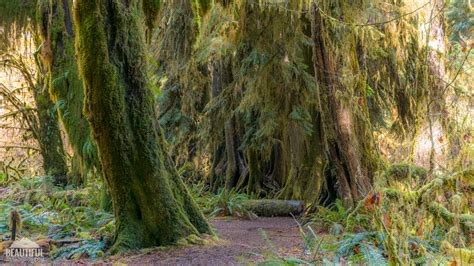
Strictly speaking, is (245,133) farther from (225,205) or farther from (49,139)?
(49,139)

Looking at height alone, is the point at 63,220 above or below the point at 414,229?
below

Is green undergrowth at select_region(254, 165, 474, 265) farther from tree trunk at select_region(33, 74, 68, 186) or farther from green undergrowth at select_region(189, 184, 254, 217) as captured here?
tree trunk at select_region(33, 74, 68, 186)

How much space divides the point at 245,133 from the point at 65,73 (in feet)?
15.0

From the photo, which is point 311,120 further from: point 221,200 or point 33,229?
point 33,229

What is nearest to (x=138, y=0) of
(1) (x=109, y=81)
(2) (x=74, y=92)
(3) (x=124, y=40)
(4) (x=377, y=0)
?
(3) (x=124, y=40)

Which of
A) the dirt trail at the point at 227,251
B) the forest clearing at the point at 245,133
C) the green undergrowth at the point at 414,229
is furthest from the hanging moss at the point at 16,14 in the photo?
the green undergrowth at the point at 414,229

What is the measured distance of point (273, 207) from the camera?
33.8 feet

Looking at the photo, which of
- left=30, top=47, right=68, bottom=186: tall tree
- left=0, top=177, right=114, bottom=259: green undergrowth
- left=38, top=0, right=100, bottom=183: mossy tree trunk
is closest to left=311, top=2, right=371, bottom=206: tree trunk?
left=0, top=177, right=114, bottom=259: green undergrowth

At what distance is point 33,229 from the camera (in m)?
7.60

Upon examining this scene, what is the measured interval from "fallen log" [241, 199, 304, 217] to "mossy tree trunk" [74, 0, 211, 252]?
4144mm

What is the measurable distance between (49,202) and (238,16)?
16.4 ft

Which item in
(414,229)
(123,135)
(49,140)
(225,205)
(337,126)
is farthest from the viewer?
(49,140)

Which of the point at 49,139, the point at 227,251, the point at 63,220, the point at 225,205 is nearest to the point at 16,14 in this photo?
the point at 49,139

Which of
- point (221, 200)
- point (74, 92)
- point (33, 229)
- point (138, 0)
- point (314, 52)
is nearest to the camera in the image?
point (138, 0)
